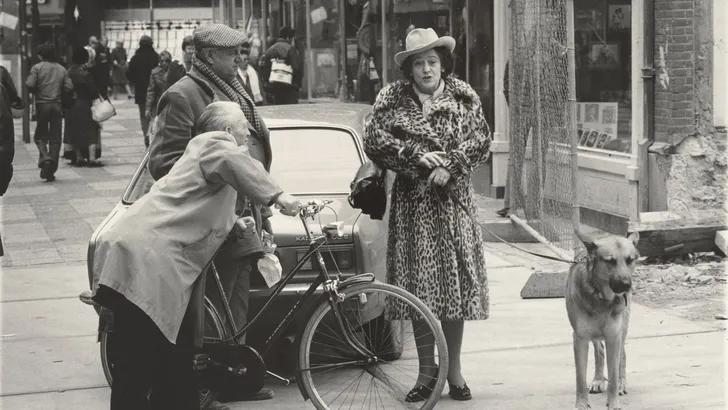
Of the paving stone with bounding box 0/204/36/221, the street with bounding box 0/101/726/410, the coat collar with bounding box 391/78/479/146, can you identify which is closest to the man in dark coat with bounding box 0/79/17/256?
the street with bounding box 0/101/726/410

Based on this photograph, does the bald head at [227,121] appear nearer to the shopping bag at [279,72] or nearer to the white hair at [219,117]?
the white hair at [219,117]

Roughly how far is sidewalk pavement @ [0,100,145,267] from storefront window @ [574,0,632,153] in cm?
515

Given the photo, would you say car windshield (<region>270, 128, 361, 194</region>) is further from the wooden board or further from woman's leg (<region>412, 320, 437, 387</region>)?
the wooden board

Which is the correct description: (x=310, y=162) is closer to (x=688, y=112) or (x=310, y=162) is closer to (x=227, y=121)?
(x=227, y=121)

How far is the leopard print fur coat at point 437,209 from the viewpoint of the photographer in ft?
19.6

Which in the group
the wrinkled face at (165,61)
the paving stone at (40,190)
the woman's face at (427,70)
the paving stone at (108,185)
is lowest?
the paving stone at (40,190)

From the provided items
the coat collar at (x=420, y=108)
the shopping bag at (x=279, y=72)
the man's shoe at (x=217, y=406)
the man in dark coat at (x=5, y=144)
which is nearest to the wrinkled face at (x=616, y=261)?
the coat collar at (x=420, y=108)

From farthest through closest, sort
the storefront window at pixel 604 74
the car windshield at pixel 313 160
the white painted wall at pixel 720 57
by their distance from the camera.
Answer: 1. the storefront window at pixel 604 74
2. the white painted wall at pixel 720 57
3. the car windshield at pixel 313 160

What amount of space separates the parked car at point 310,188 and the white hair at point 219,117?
0.85 m

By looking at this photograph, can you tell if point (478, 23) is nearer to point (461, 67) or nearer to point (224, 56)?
point (461, 67)

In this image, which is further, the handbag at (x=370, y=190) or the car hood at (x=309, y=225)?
the car hood at (x=309, y=225)

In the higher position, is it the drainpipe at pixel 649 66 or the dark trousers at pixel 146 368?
the drainpipe at pixel 649 66

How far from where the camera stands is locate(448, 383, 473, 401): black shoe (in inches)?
241

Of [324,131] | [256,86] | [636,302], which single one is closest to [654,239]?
[636,302]
